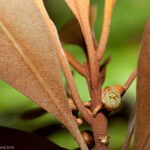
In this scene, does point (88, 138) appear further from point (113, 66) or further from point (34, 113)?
point (113, 66)

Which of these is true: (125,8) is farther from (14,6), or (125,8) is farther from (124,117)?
(14,6)

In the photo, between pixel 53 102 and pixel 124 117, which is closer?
pixel 53 102

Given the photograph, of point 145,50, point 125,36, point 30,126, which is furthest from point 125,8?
point 145,50

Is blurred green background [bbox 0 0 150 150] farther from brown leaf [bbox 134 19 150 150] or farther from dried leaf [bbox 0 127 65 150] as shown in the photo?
brown leaf [bbox 134 19 150 150]

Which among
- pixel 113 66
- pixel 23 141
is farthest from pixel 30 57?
pixel 113 66

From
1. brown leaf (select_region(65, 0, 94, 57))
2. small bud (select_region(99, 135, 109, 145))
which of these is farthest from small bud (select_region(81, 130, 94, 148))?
brown leaf (select_region(65, 0, 94, 57))

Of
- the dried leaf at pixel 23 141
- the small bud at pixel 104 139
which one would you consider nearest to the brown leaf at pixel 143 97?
the small bud at pixel 104 139
